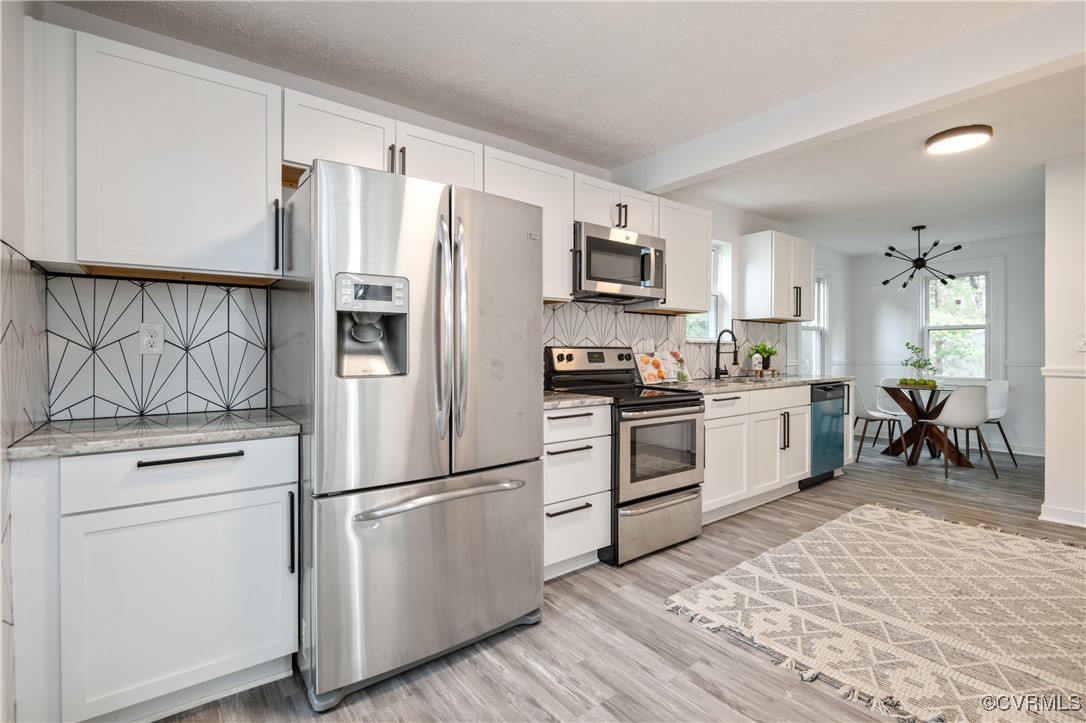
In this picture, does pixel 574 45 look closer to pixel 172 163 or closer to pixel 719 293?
pixel 172 163

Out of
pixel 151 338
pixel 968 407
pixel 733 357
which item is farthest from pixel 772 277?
pixel 151 338

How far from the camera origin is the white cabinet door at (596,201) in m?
3.02

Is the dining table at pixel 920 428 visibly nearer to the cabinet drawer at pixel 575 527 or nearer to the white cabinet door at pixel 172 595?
the cabinet drawer at pixel 575 527

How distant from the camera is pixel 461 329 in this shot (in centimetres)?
183

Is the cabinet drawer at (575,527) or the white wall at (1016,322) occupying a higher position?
the white wall at (1016,322)

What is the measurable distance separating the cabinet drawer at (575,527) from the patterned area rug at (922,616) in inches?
18.8

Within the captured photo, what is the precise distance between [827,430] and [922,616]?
7.84 feet

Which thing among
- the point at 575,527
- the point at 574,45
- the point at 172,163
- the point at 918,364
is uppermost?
the point at 574,45

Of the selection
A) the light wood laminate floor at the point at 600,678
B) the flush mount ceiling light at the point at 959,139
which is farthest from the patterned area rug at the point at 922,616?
the flush mount ceiling light at the point at 959,139

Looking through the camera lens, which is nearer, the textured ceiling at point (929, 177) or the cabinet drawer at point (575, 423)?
the cabinet drawer at point (575, 423)

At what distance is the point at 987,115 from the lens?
2.84 metres

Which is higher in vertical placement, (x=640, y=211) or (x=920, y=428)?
(x=640, y=211)

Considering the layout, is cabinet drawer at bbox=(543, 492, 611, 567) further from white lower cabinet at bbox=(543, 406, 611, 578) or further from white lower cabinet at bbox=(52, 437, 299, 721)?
white lower cabinet at bbox=(52, 437, 299, 721)

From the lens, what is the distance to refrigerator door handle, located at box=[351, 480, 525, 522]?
166cm
